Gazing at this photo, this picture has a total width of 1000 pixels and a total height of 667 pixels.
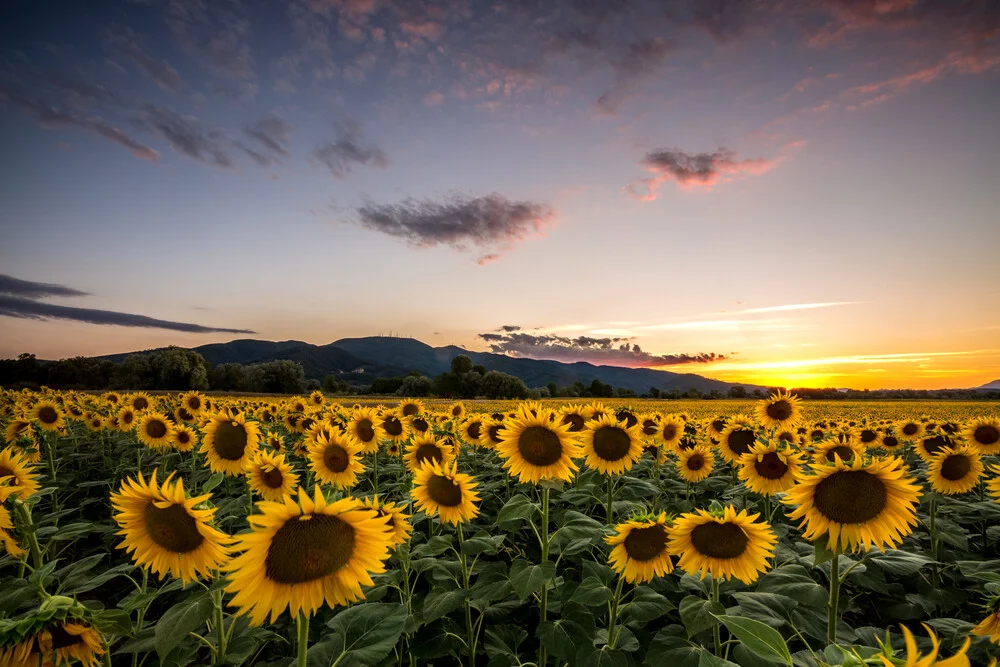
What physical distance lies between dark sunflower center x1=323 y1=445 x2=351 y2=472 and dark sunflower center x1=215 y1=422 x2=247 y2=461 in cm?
131

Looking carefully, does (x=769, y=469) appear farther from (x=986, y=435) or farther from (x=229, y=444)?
(x=229, y=444)

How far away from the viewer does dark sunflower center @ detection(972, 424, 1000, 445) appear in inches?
286

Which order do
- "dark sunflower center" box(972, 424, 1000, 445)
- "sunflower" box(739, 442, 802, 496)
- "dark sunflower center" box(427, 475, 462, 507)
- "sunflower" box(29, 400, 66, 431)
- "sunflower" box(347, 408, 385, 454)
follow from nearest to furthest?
"dark sunflower center" box(427, 475, 462, 507), "sunflower" box(739, 442, 802, 496), "sunflower" box(347, 408, 385, 454), "dark sunflower center" box(972, 424, 1000, 445), "sunflower" box(29, 400, 66, 431)

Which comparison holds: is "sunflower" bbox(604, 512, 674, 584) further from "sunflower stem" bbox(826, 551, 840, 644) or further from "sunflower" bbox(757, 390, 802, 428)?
"sunflower" bbox(757, 390, 802, 428)

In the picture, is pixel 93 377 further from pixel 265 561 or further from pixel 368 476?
pixel 265 561

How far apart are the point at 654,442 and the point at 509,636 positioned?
16.2 feet

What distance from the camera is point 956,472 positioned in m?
6.06

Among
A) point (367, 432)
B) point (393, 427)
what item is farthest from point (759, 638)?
point (393, 427)

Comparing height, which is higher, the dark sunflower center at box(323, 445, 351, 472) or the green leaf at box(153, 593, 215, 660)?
the dark sunflower center at box(323, 445, 351, 472)

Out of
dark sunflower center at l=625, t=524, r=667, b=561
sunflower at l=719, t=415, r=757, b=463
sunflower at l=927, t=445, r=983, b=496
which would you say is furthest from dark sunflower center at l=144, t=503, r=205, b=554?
sunflower at l=927, t=445, r=983, b=496

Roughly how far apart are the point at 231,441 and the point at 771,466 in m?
6.65

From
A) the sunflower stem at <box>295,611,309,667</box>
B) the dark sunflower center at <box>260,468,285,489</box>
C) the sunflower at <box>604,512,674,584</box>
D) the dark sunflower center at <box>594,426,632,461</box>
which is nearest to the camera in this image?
the sunflower stem at <box>295,611,309,667</box>

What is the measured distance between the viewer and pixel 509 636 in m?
3.94

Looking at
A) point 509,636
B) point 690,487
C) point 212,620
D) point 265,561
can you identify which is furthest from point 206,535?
point 690,487
